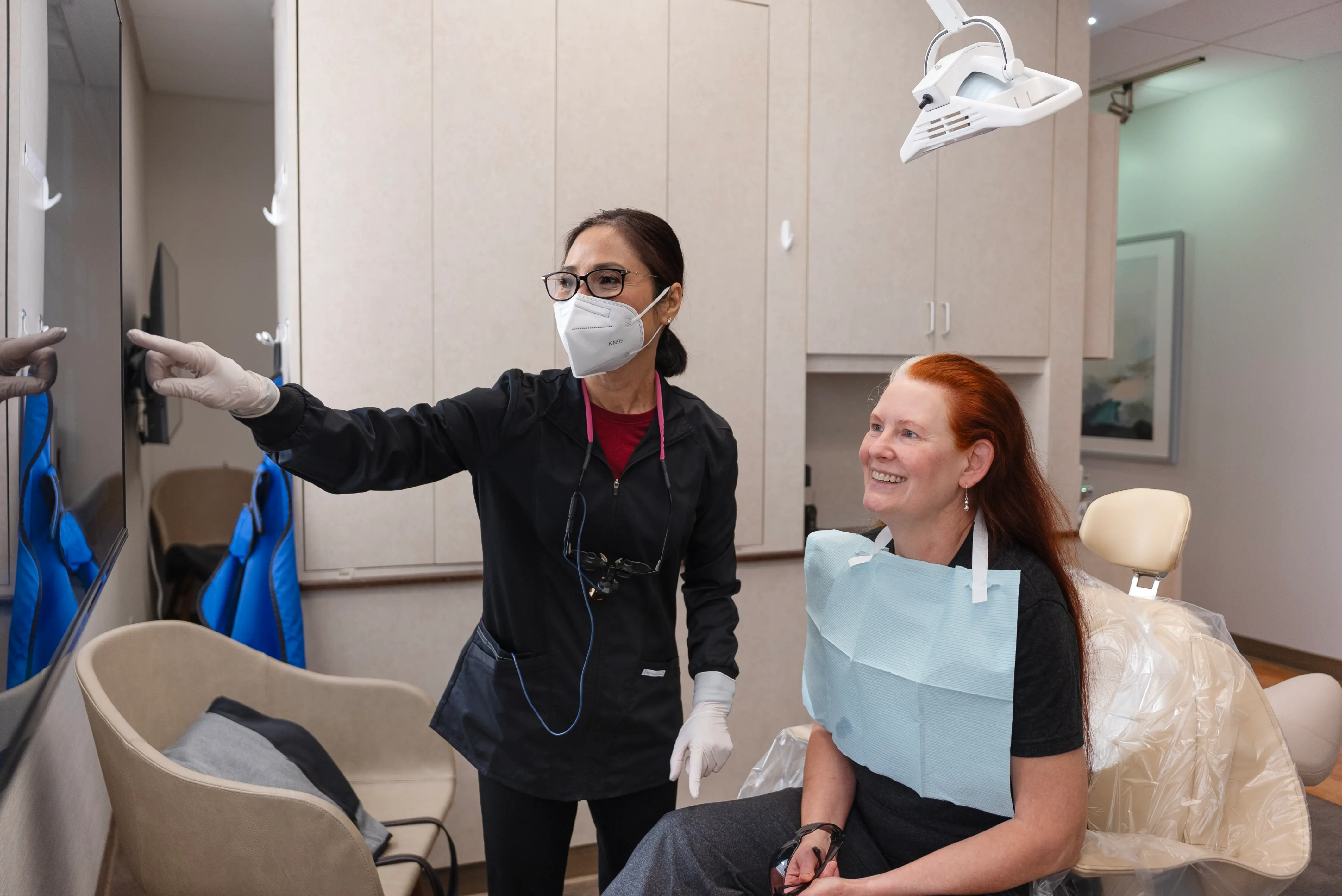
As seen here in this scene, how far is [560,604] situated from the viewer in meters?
1.59

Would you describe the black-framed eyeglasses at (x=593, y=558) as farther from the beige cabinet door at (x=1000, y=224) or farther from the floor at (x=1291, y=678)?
the floor at (x=1291, y=678)

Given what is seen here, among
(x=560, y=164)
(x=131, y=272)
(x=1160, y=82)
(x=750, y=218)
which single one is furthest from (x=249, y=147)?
(x=1160, y=82)

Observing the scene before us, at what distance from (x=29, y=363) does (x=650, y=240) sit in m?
0.89

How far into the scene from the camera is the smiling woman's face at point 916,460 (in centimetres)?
142

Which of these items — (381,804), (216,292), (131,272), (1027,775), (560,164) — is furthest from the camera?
(216,292)

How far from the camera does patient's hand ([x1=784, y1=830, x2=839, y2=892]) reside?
1.37 m

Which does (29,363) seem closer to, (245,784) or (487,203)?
(245,784)

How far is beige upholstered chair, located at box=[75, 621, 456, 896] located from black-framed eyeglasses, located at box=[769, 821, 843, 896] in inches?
29.0

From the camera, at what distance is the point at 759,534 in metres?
2.98

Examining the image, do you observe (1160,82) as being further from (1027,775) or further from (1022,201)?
(1027,775)

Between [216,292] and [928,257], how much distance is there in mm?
3188

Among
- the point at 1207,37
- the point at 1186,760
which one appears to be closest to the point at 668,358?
the point at 1186,760

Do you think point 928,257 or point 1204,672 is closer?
point 1204,672

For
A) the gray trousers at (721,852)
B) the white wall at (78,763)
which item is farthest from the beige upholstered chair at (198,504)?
the gray trousers at (721,852)
